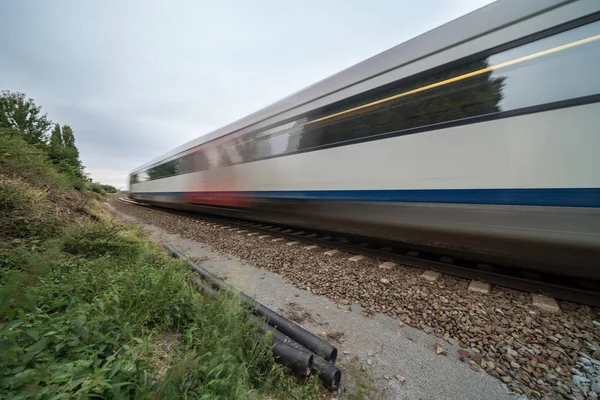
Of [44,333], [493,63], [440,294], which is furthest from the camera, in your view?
[493,63]

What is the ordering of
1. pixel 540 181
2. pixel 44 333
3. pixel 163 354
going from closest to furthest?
pixel 44 333 → pixel 163 354 → pixel 540 181

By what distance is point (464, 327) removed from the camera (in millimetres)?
1767

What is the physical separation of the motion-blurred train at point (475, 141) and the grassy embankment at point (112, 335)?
236 centimetres

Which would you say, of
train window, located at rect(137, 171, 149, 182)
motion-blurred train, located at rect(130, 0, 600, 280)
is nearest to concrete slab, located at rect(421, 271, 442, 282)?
motion-blurred train, located at rect(130, 0, 600, 280)

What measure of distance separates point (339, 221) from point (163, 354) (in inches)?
114

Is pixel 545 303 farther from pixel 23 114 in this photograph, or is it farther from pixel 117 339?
pixel 23 114

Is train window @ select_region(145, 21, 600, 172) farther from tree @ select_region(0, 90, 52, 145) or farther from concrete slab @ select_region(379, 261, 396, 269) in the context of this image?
tree @ select_region(0, 90, 52, 145)

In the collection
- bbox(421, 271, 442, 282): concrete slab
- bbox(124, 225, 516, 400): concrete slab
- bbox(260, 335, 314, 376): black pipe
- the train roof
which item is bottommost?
bbox(124, 225, 516, 400): concrete slab

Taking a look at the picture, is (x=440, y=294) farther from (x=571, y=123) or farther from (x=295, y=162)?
(x=295, y=162)

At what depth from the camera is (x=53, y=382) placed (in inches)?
34.3

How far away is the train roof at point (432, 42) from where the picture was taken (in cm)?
222

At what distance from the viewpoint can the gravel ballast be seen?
134cm

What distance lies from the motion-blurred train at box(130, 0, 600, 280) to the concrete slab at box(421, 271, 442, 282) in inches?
16.5

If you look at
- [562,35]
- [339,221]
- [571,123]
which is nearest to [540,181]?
[571,123]
